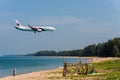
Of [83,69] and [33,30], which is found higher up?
[33,30]

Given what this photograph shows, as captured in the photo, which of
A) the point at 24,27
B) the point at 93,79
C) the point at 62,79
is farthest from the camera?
the point at 24,27

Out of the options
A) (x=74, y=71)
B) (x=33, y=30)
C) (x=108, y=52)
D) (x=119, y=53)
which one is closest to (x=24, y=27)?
(x=33, y=30)

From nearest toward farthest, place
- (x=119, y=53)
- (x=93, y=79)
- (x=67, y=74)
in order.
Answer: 1. (x=93, y=79)
2. (x=67, y=74)
3. (x=119, y=53)

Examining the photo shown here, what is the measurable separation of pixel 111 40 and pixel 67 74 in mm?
141692

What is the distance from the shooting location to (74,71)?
1906 inches

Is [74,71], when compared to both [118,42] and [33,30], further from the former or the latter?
[118,42]

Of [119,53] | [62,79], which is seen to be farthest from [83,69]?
[119,53]

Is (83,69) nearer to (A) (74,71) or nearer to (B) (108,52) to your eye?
(A) (74,71)

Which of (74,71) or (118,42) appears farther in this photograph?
(118,42)

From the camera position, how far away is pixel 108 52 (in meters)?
193

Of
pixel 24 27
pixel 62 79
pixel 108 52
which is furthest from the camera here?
pixel 108 52

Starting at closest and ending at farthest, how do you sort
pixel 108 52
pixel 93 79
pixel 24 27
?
pixel 93 79
pixel 24 27
pixel 108 52

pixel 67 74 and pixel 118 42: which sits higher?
pixel 118 42

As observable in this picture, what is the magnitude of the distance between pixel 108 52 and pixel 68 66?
14774 cm
